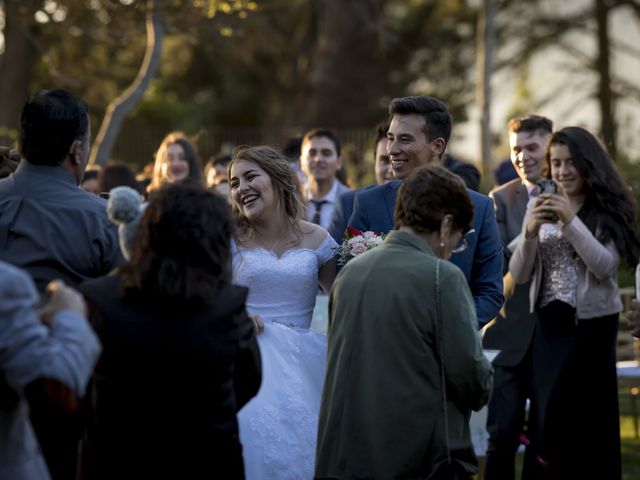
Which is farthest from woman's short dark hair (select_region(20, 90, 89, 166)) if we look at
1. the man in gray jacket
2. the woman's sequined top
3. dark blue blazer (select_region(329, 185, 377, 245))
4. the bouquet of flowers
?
the woman's sequined top

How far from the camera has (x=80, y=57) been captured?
2611cm

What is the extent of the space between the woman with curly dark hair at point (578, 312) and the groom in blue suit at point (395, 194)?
3.49 ft

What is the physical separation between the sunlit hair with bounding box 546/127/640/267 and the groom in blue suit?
129 centimetres

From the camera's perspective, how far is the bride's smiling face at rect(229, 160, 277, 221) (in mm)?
6645

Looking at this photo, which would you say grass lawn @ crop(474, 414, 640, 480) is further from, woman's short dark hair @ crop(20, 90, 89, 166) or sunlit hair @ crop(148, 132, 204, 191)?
woman's short dark hair @ crop(20, 90, 89, 166)

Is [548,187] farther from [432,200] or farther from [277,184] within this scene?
[432,200]

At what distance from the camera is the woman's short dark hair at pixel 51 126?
5172 millimetres

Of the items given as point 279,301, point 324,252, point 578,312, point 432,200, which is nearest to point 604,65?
point 578,312

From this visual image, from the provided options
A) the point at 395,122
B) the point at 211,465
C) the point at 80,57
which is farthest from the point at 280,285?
the point at 80,57

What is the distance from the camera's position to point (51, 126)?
17.0ft

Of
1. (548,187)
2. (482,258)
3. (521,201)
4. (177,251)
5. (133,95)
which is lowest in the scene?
(482,258)

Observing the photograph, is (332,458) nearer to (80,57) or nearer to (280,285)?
(280,285)

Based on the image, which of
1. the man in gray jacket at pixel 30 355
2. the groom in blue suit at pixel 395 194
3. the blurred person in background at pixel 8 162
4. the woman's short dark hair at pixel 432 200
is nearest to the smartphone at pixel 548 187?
the groom in blue suit at pixel 395 194

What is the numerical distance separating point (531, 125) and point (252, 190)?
2.87 m
